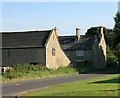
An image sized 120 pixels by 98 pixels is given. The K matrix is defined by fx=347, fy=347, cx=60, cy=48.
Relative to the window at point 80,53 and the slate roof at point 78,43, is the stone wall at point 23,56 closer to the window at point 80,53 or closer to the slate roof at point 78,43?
the slate roof at point 78,43

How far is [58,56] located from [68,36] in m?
24.8

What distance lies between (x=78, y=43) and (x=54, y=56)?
22090 millimetres

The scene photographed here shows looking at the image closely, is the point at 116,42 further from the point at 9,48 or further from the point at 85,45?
the point at 9,48

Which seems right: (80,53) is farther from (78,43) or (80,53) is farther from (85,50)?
(78,43)

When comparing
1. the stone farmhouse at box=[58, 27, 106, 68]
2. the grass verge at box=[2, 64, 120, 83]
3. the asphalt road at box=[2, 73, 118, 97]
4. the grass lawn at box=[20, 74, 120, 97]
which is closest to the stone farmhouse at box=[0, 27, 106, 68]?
the grass verge at box=[2, 64, 120, 83]

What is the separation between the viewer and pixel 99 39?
3497 inches

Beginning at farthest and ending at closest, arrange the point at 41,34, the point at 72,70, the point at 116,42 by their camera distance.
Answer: the point at 116,42, the point at 41,34, the point at 72,70

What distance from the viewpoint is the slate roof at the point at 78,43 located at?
83.1m

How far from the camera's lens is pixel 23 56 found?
61.8 m

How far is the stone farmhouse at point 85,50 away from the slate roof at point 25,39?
18.8 metres

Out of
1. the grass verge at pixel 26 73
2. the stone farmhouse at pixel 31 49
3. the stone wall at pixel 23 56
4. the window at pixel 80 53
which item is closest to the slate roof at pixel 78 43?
the window at pixel 80 53

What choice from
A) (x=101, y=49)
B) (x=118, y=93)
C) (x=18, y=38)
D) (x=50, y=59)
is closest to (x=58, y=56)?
(x=50, y=59)

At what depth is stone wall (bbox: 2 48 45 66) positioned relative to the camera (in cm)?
6144

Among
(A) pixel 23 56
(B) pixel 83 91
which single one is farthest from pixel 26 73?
(B) pixel 83 91
